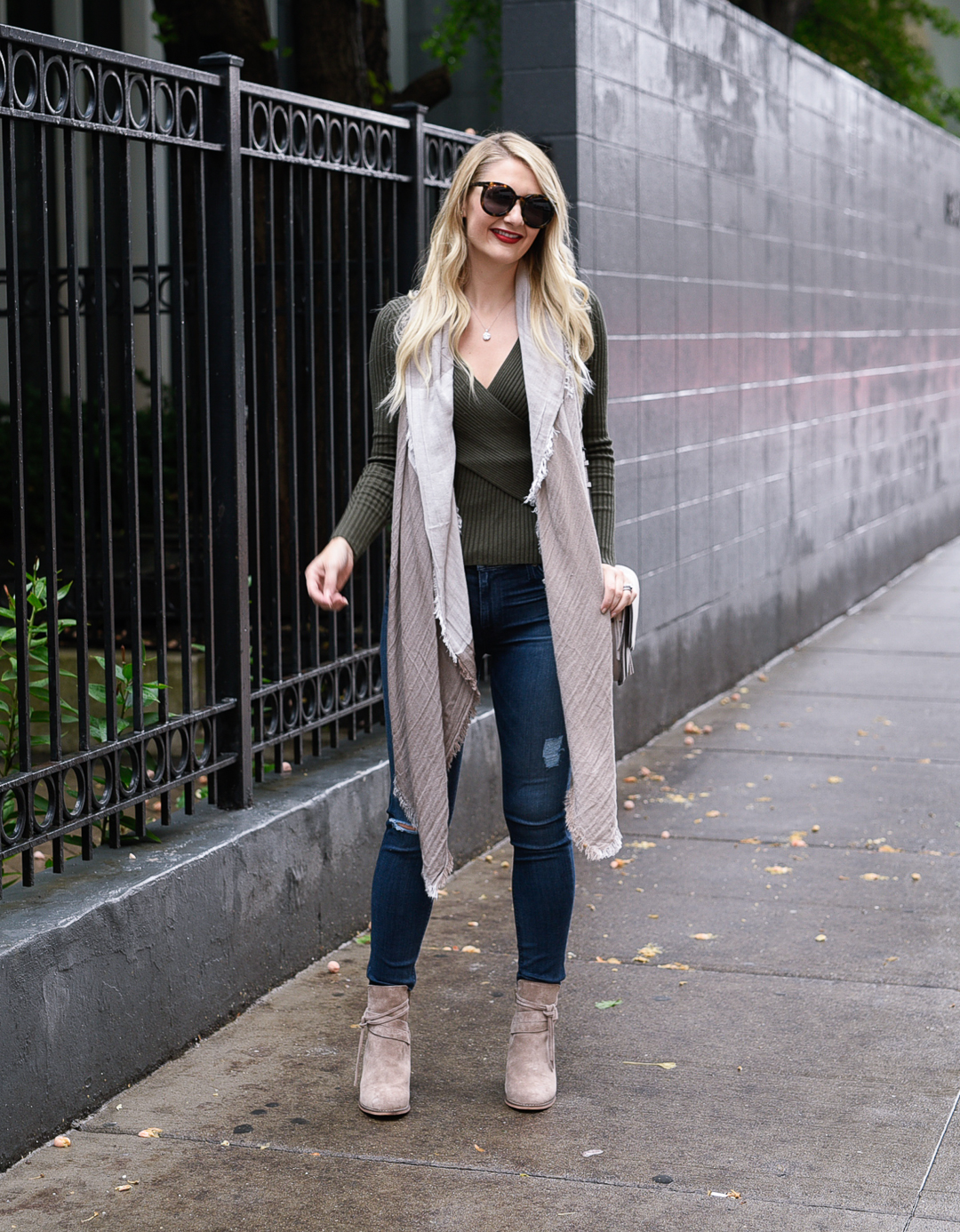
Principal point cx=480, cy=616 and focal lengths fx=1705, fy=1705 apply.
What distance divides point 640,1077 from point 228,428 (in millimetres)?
1886

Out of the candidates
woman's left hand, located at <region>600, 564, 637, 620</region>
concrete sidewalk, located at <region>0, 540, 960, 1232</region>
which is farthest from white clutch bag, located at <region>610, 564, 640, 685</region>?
concrete sidewalk, located at <region>0, 540, 960, 1232</region>

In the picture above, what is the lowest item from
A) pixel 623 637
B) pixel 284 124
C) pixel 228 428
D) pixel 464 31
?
pixel 623 637

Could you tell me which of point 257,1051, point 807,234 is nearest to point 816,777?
point 257,1051

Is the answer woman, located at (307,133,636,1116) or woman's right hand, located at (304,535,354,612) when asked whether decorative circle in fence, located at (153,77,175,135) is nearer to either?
woman, located at (307,133,636,1116)

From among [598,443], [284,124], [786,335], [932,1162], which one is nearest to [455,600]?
[598,443]

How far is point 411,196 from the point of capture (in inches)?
212

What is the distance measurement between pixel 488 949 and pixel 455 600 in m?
1.47

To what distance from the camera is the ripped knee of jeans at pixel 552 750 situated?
3.50 meters

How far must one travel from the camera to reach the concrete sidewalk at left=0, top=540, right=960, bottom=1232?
3.16 m

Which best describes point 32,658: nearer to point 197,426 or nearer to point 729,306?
point 197,426

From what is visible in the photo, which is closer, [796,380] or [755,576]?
[755,576]

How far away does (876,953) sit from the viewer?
4.55 metres

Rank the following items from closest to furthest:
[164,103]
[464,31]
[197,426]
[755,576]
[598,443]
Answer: [598,443] → [164,103] → [197,426] → [755,576] → [464,31]

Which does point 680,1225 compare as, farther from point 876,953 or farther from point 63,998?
point 876,953
